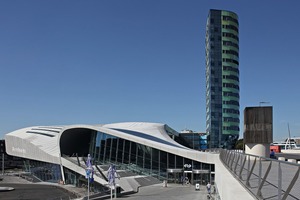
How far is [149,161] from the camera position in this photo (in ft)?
139

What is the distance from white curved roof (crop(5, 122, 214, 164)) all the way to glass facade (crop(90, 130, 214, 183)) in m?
0.82

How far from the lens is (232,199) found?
20.5 feet

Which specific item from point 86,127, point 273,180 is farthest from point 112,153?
point 273,180

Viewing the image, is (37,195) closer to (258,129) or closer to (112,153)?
(112,153)

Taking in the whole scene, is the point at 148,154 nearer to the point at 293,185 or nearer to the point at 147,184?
the point at 147,184

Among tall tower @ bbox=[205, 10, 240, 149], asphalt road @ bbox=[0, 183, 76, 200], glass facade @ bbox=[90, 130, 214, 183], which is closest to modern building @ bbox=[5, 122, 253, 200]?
glass facade @ bbox=[90, 130, 214, 183]

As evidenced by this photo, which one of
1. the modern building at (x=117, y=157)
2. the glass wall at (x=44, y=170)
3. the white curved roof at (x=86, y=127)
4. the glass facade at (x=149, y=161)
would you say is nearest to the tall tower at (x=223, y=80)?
the modern building at (x=117, y=157)

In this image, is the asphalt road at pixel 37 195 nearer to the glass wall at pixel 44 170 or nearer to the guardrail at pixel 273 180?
the glass wall at pixel 44 170

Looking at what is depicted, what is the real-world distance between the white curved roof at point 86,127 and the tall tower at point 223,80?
132 feet

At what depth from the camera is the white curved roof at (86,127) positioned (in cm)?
4162

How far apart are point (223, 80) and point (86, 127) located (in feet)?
197

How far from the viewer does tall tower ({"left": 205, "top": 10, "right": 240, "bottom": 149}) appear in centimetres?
9850

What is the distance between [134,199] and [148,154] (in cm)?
1644

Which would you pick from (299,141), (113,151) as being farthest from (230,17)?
(113,151)
